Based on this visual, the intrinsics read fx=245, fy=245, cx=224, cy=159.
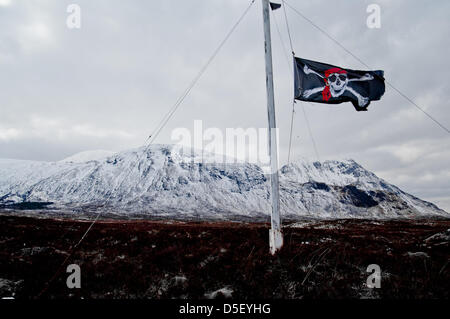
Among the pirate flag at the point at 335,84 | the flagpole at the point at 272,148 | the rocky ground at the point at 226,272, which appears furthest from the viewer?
the pirate flag at the point at 335,84

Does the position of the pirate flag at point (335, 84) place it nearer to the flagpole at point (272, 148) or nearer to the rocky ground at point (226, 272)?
the flagpole at point (272, 148)

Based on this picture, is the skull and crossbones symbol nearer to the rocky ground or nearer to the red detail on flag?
the red detail on flag

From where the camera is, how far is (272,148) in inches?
357

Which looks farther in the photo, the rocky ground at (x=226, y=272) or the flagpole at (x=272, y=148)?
the flagpole at (x=272, y=148)

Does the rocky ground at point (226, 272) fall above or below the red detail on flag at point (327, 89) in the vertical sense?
below

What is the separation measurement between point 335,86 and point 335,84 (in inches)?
3.5

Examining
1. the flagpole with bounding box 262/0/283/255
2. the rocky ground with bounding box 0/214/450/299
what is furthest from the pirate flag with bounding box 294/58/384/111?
the rocky ground with bounding box 0/214/450/299

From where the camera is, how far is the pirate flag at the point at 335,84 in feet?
32.1

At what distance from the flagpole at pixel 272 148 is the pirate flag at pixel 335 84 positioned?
45.6 inches

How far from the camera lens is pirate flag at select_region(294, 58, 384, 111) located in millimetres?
9797

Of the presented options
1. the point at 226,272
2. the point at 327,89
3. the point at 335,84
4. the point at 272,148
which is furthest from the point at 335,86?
the point at 226,272

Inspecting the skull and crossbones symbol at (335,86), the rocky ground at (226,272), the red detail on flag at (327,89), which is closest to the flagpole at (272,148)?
the rocky ground at (226,272)
